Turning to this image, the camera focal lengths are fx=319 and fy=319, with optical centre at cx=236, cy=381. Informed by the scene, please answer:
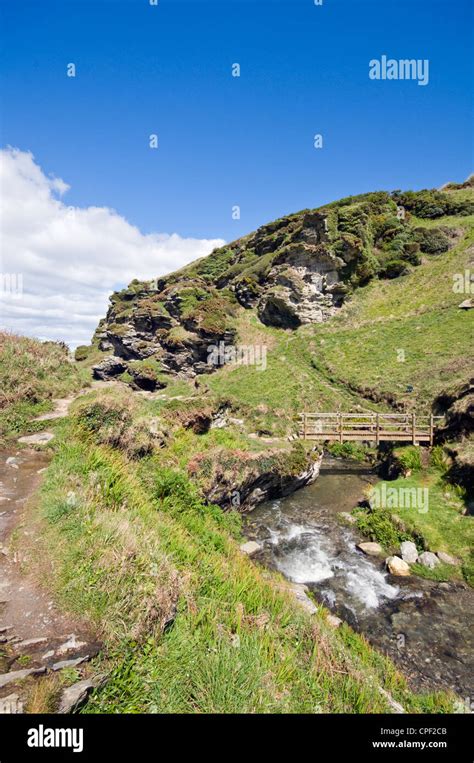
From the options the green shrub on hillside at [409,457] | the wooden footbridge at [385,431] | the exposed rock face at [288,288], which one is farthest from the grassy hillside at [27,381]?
the exposed rock face at [288,288]

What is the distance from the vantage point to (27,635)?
4.34m

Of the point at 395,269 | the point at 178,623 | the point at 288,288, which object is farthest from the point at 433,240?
the point at 178,623

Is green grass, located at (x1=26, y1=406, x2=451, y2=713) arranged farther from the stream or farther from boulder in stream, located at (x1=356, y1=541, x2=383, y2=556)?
boulder in stream, located at (x1=356, y1=541, x2=383, y2=556)

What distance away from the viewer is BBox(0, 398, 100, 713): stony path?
12.0 feet

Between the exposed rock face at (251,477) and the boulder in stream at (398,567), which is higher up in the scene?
the exposed rock face at (251,477)

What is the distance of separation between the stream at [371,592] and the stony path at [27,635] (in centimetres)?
937

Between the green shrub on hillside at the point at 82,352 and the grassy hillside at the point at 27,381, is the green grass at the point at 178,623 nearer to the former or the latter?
the grassy hillside at the point at 27,381

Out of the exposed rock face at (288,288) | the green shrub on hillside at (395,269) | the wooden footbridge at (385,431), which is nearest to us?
the wooden footbridge at (385,431)

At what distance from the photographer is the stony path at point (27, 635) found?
364 cm

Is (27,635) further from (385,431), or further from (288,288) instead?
(288,288)
